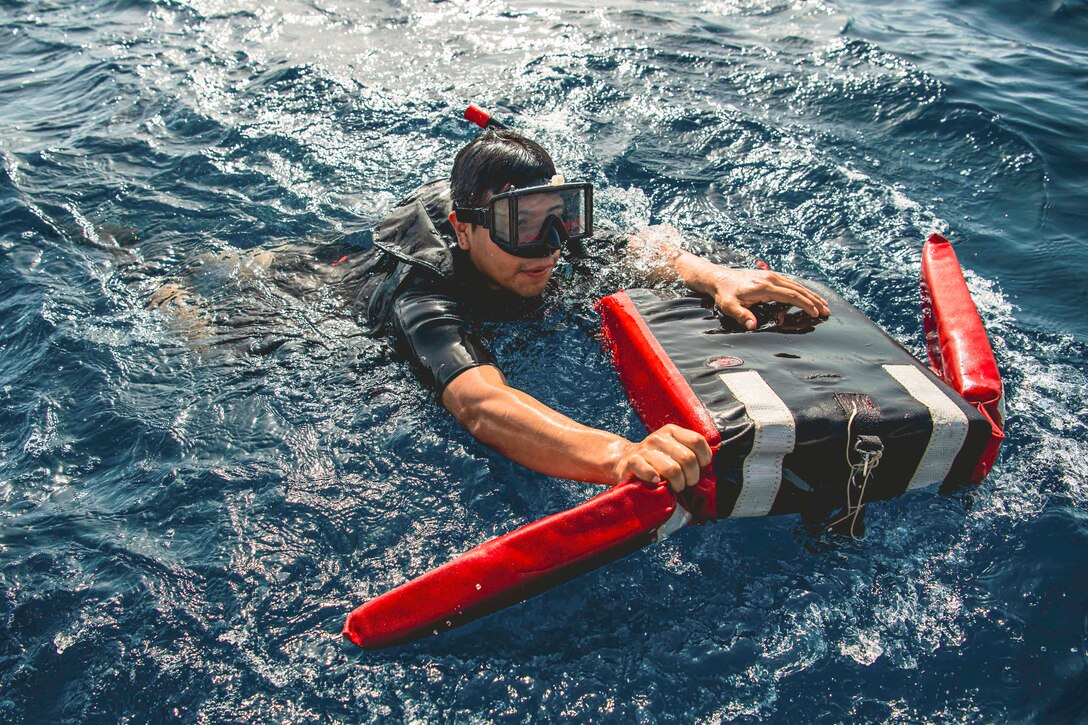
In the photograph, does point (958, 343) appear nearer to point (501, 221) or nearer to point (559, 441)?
point (559, 441)

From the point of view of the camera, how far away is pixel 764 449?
2732 millimetres

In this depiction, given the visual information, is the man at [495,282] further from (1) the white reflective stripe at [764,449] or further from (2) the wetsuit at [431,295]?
(1) the white reflective stripe at [764,449]

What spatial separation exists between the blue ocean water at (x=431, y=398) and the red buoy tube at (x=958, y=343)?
418mm

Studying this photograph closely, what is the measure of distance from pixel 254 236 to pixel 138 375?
A: 1697 millimetres

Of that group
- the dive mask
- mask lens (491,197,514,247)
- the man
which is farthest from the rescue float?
mask lens (491,197,514,247)

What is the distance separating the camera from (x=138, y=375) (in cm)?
403

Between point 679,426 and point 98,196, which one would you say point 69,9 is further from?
point 679,426

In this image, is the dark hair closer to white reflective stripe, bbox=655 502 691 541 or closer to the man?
the man

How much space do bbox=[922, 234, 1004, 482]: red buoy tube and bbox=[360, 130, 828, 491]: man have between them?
60cm

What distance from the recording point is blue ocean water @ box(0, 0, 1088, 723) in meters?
2.69

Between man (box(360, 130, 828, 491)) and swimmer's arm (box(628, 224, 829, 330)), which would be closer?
man (box(360, 130, 828, 491))

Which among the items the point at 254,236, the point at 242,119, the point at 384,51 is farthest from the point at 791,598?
the point at 384,51

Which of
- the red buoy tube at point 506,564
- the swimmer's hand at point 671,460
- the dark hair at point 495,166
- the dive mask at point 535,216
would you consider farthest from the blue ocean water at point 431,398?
the dark hair at point 495,166

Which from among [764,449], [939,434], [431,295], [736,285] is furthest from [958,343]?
[431,295]
